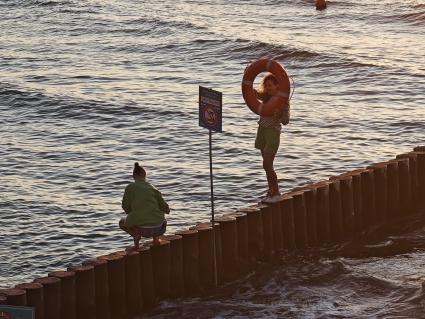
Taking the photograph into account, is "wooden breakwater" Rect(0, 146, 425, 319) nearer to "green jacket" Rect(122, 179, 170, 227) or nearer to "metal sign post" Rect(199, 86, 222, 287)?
"green jacket" Rect(122, 179, 170, 227)

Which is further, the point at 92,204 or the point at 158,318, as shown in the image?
the point at 92,204

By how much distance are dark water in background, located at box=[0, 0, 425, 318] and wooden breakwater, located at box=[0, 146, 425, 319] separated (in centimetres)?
44

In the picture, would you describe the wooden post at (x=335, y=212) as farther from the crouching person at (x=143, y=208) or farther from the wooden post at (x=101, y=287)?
the wooden post at (x=101, y=287)

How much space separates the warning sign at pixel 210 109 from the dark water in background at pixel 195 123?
2674mm

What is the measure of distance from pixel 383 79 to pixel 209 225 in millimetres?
23580

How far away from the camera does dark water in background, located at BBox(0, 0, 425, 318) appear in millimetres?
19516

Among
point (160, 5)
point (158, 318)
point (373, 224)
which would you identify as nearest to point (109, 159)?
point (373, 224)

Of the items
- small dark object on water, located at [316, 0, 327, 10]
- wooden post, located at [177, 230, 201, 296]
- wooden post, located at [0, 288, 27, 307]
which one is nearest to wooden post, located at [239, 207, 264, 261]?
wooden post, located at [177, 230, 201, 296]

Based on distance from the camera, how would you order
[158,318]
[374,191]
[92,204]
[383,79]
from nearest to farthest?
[158,318] → [374,191] → [92,204] → [383,79]

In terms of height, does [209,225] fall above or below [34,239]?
above

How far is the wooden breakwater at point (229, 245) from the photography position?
16.7 metres

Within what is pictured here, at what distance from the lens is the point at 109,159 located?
98.8 ft

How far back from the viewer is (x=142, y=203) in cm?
1752

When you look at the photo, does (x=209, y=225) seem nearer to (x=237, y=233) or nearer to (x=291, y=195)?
(x=237, y=233)
